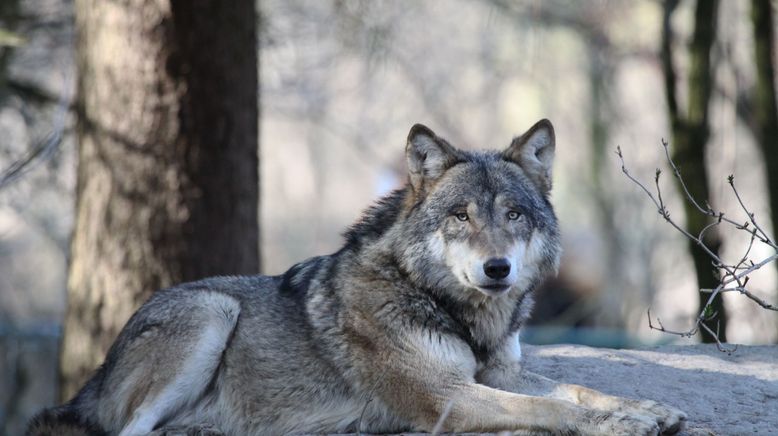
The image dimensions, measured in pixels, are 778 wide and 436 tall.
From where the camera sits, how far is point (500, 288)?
5.19 m

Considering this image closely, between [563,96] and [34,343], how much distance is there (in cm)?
1293

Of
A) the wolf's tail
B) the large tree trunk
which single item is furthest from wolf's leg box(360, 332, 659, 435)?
the large tree trunk

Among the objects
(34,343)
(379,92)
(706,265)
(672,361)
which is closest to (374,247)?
(672,361)

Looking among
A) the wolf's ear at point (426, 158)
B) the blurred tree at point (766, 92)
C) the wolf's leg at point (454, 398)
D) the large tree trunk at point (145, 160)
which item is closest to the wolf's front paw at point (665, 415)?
the wolf's leg at point (454, 398)

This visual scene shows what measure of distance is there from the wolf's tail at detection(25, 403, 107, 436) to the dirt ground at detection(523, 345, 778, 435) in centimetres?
292

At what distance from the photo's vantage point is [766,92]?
9211 mm

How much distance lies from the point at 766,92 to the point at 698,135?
861 mm

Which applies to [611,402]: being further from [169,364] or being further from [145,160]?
[145,160]

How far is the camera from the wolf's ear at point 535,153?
5875mm

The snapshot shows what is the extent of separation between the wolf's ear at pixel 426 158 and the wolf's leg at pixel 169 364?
1444 mm

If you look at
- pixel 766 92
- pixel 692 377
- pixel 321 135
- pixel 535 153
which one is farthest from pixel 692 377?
pixel 321 135

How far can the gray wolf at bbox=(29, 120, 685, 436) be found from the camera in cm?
532

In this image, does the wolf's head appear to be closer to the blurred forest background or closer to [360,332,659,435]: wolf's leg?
[360,332,659,435]: wolf's leg

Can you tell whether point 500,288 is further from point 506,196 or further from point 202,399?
point 202,399
